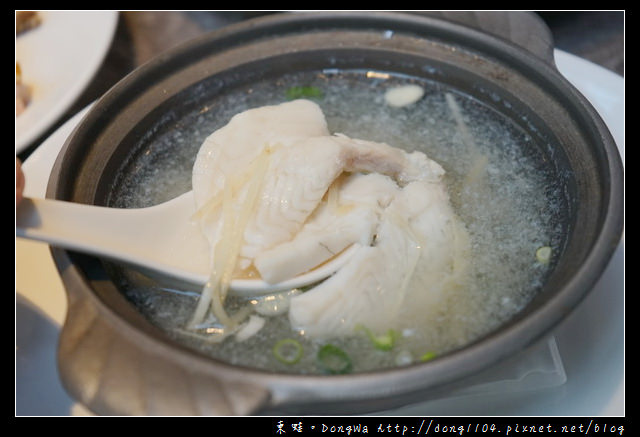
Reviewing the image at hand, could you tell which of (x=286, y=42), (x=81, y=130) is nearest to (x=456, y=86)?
(x=286, y=42)

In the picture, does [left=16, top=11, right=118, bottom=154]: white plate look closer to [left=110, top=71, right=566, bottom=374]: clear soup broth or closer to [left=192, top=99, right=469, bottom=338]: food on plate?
[left=110, top=71, right=566, bottom=374]: clear soup broth

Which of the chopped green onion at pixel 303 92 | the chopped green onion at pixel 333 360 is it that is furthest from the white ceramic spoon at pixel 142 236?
the chopped green onion at pixel 303 92

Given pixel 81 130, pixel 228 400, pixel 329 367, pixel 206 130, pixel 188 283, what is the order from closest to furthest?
pixel 228 400 < pixel 329 367 < pixel 188 283 < pixel 81 130 < pixel 206 130

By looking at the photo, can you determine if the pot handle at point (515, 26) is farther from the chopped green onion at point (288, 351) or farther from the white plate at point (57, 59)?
the white plate at point (57, 59)

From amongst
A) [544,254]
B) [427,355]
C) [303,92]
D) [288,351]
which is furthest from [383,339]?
[303,92]

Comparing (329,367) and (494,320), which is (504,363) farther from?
(329,367)

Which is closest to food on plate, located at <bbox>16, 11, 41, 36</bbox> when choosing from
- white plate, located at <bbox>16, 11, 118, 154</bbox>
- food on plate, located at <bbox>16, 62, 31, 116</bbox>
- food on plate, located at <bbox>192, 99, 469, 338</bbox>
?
white plate, located at <bbox>16, 11, 118, 154</bbox>

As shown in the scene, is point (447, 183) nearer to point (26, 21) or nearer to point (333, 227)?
point (333, 227)
